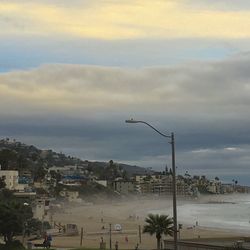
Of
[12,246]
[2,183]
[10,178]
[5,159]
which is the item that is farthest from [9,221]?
[5,159]

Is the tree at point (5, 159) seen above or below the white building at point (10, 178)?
above

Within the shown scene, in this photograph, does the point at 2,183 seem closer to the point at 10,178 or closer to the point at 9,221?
the point at 10,178

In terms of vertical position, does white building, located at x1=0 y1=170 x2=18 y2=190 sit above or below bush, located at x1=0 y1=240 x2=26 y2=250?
above

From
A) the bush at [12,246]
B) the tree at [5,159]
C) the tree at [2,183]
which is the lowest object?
the bush at [12,246]

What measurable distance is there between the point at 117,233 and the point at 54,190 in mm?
112482

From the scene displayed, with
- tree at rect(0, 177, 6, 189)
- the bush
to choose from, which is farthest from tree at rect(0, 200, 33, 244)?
tree at rect(0, 177, 6, 189)

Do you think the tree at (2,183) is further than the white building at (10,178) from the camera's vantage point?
No

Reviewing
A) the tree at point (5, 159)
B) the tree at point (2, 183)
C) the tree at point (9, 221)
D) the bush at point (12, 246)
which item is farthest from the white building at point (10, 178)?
the bush at point (12, 246)

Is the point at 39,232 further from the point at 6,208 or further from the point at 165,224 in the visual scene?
the point at 165,224

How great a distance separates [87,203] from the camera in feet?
650

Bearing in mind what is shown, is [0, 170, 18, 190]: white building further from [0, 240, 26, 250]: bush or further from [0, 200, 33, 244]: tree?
[0, 240, 26, 250]: bush

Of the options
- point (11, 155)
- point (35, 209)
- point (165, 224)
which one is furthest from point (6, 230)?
point (11, 155)

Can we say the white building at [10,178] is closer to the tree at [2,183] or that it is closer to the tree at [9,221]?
the tree at [2,183]

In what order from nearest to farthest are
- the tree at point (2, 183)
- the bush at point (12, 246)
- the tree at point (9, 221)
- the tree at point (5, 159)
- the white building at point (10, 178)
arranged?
the bush at point (12, 246), the tree at point (9, 221), the tree at point (2, 183), the white building at point (10, 178), the tree at point (5, 159)
